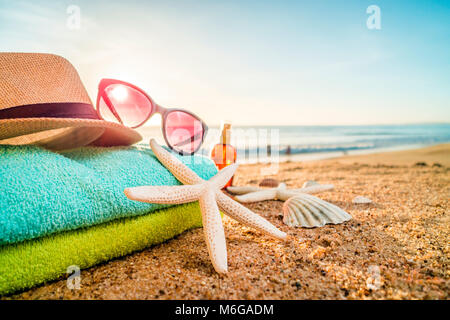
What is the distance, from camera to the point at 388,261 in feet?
4.60

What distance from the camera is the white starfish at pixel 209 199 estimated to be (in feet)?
4.18

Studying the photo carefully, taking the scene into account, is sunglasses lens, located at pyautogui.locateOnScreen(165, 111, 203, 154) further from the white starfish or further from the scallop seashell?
the scallop seashell

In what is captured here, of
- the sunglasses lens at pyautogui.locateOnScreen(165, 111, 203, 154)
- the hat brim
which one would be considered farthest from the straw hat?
the sunglasses lens at pyautogui.locateOnScreen(165, 111, 203, 154)

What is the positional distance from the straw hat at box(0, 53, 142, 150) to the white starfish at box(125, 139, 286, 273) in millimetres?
314

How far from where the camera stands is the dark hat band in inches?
53.5

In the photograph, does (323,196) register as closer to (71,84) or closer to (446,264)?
(446,264)

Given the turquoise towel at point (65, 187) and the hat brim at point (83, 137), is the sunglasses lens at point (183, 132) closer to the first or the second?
the hat brim at point (83, 137)

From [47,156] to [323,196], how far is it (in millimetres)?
2354

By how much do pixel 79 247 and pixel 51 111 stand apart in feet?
2.25

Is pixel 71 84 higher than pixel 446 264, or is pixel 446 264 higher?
pixel 71 84

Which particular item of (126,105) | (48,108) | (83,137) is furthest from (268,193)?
(48,108)

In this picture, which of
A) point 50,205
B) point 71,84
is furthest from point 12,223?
point 71,84

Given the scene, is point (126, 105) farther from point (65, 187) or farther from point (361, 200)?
point (361, 200)

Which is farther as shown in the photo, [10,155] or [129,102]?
[129,102]
